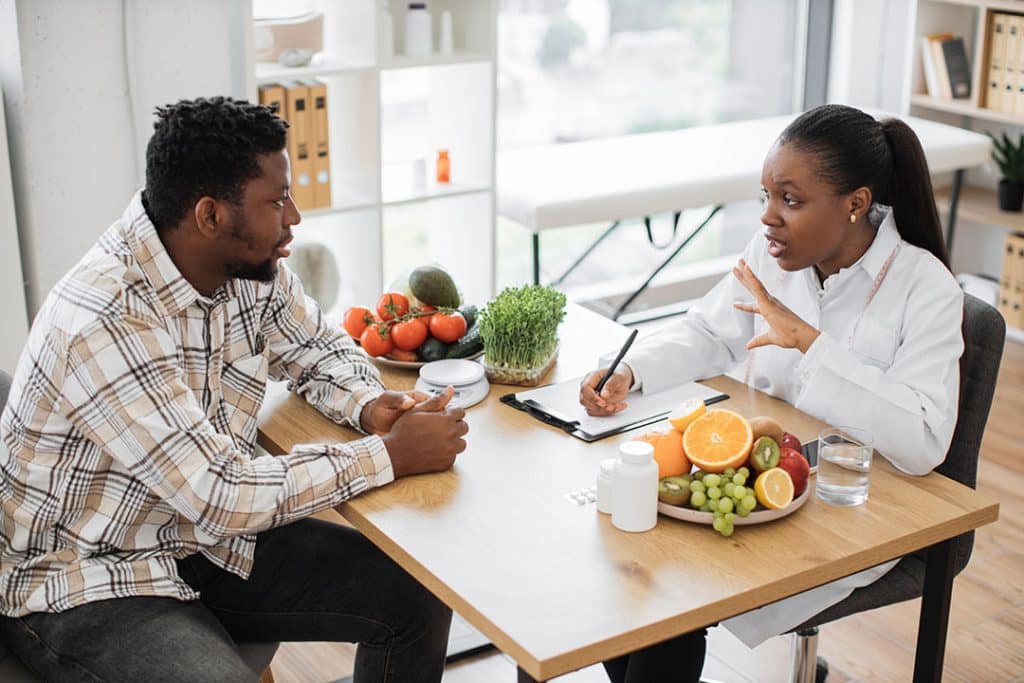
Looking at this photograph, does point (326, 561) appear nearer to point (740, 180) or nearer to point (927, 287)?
point (927, 287)

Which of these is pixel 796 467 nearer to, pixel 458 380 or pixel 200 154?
pixel 458 380

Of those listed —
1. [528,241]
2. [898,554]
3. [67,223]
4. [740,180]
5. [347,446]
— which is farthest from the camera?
[528,241]

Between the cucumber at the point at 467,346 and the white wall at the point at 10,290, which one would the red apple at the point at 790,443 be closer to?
the cucumber at the point at 467,346

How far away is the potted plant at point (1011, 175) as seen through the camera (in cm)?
434

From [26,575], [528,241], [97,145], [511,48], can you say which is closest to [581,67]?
[511,48]

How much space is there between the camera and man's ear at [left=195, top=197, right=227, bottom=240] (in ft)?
5.72

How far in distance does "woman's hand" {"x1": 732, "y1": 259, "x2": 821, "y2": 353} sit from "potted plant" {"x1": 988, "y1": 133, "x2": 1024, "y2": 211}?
106 inches

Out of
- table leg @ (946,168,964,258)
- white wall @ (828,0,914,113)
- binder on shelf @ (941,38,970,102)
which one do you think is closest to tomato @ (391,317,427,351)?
table leg @ (946,168,964,258)

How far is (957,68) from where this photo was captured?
4.57 m

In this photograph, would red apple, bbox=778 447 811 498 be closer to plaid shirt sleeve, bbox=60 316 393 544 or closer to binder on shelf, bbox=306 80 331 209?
plaid shirt sleeve, bbox=60 316 393 544

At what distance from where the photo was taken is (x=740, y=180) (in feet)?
12.7

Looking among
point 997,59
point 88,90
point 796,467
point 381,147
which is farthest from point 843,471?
point 997,59

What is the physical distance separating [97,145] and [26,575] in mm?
1590

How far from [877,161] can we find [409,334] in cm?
80
